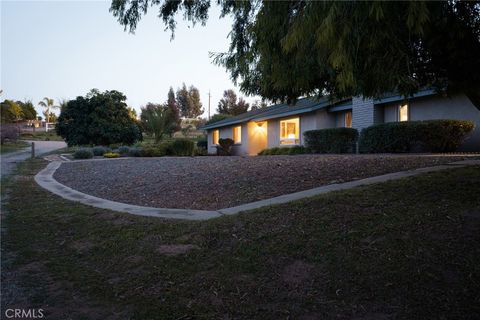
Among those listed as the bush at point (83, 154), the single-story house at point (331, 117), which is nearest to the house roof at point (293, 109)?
the single-story house at point (331, 117)

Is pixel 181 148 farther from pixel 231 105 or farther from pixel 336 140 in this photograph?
pixel 231 105

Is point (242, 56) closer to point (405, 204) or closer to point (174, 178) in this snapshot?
point (405, 204)

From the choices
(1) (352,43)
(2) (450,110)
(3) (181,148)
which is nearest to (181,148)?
(3) (181,148)

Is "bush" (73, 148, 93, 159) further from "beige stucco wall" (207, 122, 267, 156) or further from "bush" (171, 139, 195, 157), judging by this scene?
"beige stucco wall" (207, 122, 267, 156)

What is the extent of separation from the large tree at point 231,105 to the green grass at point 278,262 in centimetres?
4819

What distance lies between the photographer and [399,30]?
367 cm

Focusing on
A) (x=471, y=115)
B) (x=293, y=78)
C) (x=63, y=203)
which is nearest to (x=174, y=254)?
(x=293, y=78)

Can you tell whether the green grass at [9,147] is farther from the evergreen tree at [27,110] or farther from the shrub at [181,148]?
the evergreen tree at [27,110]

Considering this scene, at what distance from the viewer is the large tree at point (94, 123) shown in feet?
110

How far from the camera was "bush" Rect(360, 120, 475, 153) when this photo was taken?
1406 centimetres

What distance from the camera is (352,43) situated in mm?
3393

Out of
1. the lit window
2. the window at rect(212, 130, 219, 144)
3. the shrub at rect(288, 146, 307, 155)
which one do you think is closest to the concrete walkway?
the lit window

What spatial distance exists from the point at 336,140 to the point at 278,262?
14.2m

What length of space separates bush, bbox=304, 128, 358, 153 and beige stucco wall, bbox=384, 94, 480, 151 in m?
2.59
